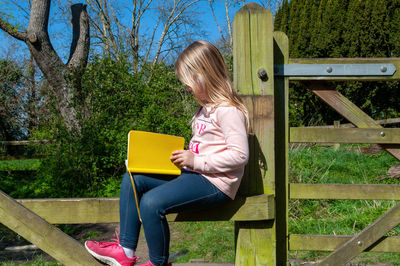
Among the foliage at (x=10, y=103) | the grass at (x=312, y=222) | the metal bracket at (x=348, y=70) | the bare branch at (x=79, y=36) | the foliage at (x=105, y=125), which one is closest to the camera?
the metal bracket at (x=348, y=70)

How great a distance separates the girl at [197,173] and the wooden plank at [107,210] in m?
0.06

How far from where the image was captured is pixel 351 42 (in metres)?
9.54

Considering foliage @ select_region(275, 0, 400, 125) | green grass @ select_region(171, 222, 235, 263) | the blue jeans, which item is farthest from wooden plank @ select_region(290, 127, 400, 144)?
foliage @ select_region(275, 0, 400, 125)

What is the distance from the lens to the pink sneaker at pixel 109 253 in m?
1.66

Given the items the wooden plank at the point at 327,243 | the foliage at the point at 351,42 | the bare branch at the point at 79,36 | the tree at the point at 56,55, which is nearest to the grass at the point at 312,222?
the wooden plank at the point at 327,243

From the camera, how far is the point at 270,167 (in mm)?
1886

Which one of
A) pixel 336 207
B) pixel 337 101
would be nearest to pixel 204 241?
pixel 336 207

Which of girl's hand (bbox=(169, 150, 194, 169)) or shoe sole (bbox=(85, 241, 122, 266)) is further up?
girl's hand (bbox=(169, 150, 194, 169))

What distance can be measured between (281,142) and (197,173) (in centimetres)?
59

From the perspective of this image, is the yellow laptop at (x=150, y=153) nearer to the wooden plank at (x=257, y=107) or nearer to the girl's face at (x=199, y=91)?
the girl's face at (x=199, y=91)

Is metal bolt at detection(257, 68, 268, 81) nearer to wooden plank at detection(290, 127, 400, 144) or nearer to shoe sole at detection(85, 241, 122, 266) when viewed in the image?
wooden plank at detection(290, 127, 400, 144)

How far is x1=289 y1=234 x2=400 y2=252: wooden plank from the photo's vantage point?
2178mm

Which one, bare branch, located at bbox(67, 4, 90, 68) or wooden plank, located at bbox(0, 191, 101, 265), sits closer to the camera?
wooden plank, located at bbox(0, 191, 101, 265)

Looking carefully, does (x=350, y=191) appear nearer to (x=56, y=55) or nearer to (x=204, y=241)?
(x=204, y=241)
